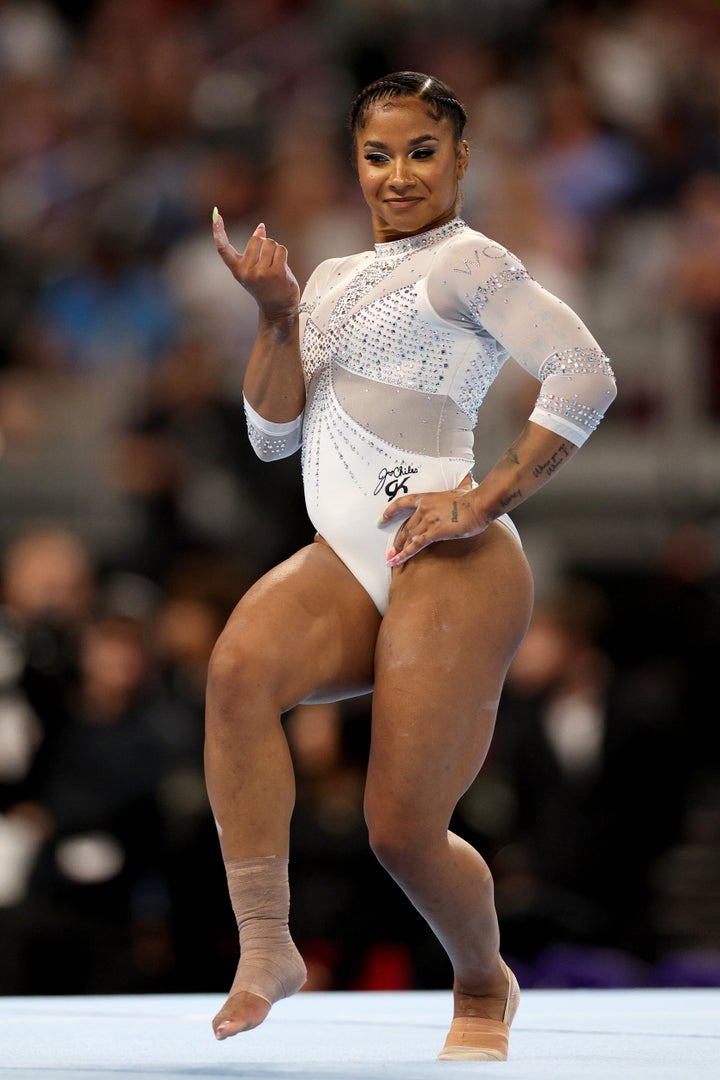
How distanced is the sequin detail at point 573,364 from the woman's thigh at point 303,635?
0.56m

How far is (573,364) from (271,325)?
63cm

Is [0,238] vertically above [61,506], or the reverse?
[0,238]

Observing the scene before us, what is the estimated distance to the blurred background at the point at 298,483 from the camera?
5930mm

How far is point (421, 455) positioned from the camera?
3291mm

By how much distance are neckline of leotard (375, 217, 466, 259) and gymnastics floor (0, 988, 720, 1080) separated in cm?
157

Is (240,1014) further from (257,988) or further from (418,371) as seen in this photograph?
(418,371)

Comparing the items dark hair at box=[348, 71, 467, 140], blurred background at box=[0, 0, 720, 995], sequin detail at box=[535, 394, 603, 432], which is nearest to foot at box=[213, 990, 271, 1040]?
sequin detail at box=[535, 394, 603, 432]

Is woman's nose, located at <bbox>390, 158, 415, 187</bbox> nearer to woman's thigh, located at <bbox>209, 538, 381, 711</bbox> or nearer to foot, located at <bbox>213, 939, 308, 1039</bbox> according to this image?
woman's thigh, located at <bbox>209, 538, 381, 711</bbox>

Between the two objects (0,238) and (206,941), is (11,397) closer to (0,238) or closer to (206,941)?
(0,238)

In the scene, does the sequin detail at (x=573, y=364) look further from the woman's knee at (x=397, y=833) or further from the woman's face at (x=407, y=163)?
the woman's knee at (x=397, y=833)

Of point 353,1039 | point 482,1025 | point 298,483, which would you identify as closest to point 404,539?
point 482,1025

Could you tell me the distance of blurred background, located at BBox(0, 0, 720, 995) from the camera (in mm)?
5930

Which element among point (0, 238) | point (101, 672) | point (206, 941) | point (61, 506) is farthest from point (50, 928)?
point (0, 238)

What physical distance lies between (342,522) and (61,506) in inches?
206
